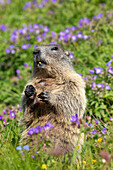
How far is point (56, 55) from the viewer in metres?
4.25

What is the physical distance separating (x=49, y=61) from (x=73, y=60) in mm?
1498

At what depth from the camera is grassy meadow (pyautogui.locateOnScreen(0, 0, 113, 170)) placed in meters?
3.00

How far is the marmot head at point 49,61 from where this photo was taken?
3.98m

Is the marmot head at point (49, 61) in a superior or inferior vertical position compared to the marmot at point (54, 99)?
superior

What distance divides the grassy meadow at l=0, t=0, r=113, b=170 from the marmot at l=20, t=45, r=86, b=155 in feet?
0.80

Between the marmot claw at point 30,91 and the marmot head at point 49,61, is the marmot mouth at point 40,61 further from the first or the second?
the marmot claw at point 30,91

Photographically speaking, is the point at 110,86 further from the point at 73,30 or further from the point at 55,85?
the point at 73,30

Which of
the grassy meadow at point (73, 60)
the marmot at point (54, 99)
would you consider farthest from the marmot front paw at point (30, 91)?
the grassy meadow at point (73, 60)

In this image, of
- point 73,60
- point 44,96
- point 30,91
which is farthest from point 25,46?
point 44,96

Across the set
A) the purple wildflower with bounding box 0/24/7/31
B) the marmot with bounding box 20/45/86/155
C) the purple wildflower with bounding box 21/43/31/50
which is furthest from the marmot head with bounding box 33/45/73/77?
the purple wildflower with bounding box 0/24/7/31

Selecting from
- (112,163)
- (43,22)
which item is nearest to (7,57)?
(43,22)

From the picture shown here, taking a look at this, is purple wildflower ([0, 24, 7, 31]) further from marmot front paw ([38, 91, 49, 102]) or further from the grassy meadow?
marmot front paw ([38, 91, 49, 102])

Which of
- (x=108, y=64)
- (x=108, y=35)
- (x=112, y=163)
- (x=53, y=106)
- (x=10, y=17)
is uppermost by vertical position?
(x=10, y=17)

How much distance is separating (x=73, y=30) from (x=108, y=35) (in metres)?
0.92
